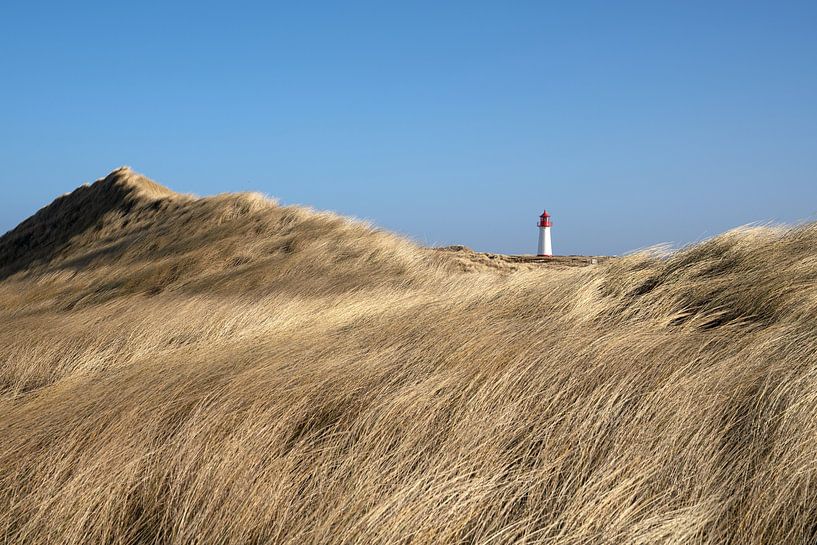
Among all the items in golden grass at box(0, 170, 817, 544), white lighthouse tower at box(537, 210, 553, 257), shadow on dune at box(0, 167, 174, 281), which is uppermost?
shadow on dune at box(0, 167, 174, 281)

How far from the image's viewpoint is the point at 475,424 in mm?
3469

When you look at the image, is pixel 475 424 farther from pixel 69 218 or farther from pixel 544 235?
pixel 69 218

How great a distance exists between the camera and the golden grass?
2.89 m

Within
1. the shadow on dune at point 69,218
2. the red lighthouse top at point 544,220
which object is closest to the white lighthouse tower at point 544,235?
the red lighthouse top at point 544,220

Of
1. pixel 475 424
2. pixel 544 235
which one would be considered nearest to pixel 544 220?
pixel 544 235

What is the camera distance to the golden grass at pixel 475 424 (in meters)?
2.89

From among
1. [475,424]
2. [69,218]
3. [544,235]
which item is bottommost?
[475,424]

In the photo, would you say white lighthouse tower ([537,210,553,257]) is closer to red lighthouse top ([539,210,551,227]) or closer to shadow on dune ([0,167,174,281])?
red lighthouse top ([539,210,551,227])

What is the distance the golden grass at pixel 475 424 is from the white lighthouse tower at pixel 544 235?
38.2 ft

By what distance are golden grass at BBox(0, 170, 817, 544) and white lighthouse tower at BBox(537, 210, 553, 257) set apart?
458 inches

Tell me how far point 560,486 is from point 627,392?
76 centimetres

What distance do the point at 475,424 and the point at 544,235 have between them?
14.9 m

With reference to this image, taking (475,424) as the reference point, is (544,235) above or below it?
above

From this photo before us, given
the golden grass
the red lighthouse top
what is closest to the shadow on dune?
the red lighthouse top
